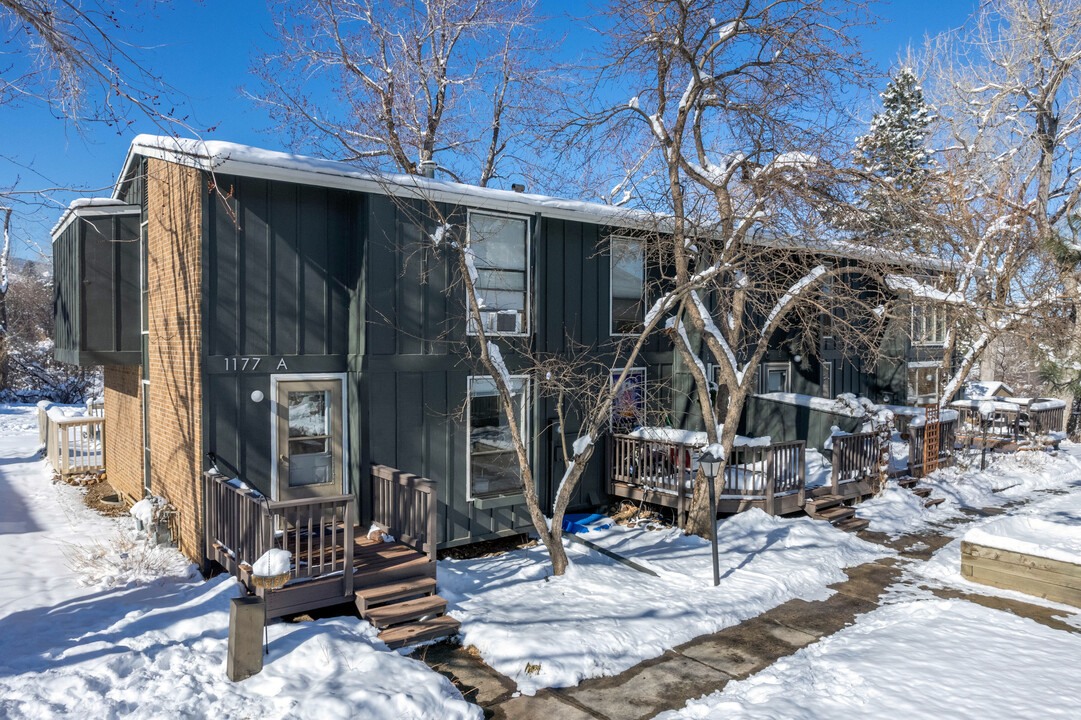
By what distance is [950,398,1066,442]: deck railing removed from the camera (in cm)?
1733

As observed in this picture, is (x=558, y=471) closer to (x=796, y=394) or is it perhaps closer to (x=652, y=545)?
(x=652, y=545)

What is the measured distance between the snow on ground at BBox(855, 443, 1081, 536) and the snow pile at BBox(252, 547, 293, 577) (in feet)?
31.5

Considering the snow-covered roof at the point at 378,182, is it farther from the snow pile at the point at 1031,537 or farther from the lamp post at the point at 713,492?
the snow pile at the point at 1031,537

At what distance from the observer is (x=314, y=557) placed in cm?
707

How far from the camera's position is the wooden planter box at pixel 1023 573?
7.72 m

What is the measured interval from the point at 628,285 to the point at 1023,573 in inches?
274

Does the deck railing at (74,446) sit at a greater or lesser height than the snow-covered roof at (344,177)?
lesser

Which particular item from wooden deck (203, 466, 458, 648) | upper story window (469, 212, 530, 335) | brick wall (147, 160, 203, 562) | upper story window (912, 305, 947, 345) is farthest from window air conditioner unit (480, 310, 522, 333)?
upper story window (912, 305, 947, 345)

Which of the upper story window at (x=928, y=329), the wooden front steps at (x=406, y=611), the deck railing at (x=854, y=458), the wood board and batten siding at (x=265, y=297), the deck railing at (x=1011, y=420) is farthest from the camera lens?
the upper story window at (x=928, y=329)

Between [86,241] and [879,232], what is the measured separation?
1278cm

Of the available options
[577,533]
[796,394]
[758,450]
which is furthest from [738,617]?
[796,394]

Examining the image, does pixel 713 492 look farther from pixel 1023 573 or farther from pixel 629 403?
pixel 1023 573

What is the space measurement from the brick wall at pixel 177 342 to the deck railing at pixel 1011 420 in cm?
1755

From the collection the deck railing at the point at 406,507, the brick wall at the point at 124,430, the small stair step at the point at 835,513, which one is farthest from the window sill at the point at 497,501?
the brick wall at the point at 124,430
